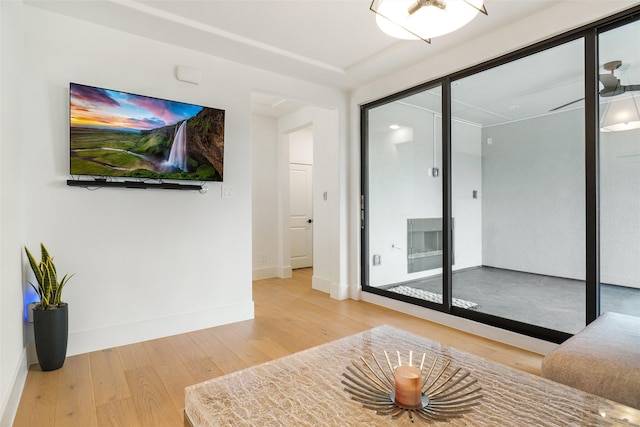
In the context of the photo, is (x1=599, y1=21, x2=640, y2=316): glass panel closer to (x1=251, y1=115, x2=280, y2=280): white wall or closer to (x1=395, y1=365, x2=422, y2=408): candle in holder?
(x1=395, y1=365, x2=422, y2=408): candle in holder

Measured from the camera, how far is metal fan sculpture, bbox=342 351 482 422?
0.96m

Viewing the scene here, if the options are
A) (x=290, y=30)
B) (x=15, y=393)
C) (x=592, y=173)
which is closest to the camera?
(x=15, y=393)

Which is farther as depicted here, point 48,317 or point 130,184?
point 130,184

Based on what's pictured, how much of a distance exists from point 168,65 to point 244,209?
1376 mm

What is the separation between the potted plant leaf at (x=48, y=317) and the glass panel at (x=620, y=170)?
3517 mm

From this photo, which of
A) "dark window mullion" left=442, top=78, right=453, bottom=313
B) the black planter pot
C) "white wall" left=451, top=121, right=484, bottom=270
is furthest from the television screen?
"white wall" left=451, top=121, right=484, bottom=270

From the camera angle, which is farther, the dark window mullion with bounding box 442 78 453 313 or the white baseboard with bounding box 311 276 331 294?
the white baseboard with bounding box 311 276 331 294

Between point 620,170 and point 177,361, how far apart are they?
3.17 m

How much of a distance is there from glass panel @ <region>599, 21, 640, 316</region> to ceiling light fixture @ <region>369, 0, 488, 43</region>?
4.80ft

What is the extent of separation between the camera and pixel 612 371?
4.21 feet

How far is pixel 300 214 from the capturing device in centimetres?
586

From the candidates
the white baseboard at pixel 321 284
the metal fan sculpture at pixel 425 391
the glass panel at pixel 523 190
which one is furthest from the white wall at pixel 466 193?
the metal fan sculpture at pixel 425 391

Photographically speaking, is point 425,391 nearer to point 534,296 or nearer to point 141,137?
point 534,296

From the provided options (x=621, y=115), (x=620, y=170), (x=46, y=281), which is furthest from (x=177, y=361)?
(x=621, y=115)
